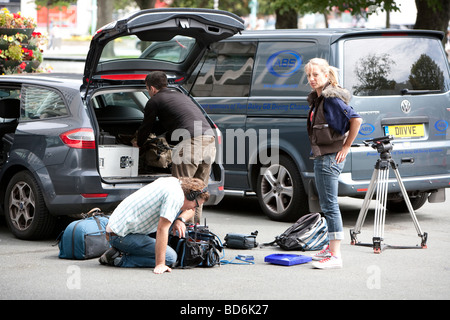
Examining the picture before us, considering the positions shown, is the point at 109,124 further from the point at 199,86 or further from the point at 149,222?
the point at 149,222

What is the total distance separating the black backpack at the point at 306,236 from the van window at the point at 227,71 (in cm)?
220

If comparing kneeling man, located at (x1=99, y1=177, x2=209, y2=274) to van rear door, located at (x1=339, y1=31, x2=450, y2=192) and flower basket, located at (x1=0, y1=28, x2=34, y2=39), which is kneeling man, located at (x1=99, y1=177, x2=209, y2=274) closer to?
van rear door, located at (x1=339, y1=31, x2=450, y2=192)

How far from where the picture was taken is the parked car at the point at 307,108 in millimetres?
8938

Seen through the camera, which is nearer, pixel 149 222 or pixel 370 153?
pixel 149 222

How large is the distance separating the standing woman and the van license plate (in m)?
1.88

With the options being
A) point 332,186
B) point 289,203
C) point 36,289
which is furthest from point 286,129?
point 36,289

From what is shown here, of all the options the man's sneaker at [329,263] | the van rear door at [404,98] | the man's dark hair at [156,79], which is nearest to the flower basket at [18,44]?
the man's dark hair at [156,79]

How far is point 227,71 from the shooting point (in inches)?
397

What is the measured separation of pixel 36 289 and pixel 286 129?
13.0 ft

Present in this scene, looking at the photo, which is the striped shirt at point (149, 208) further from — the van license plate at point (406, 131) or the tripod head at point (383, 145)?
the van license plate at point (406, 131)

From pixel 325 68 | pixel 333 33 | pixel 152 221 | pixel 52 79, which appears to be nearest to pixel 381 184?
pixel 325 68

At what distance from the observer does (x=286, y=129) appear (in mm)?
9289

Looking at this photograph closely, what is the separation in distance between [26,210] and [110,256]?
149 centimetres

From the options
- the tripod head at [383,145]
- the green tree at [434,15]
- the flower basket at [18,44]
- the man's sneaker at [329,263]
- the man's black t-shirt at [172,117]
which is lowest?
the man's sneaker at [329,263]
